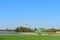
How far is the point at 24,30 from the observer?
6669 centimetres

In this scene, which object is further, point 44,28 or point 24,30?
point 24,30

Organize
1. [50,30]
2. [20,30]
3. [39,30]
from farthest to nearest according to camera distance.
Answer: [20,30] < [50,30] < [39,30]

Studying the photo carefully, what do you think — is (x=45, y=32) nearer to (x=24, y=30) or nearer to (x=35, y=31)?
(x=35, y=31)

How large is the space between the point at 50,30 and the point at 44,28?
343 cm

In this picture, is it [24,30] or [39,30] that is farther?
[24,30]

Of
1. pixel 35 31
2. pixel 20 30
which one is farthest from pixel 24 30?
pixel 35 31

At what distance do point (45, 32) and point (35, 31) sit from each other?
3044 mm

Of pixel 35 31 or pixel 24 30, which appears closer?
pixel 35 31

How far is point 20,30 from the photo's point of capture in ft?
212

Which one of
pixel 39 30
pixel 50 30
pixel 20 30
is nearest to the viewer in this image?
pixel 39 30

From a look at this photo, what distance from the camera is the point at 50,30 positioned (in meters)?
58.6

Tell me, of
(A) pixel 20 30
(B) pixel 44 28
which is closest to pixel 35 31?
(B) pixel 44 28

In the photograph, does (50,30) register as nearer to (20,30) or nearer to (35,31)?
(35,31)

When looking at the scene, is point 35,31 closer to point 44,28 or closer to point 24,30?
point 44,28
